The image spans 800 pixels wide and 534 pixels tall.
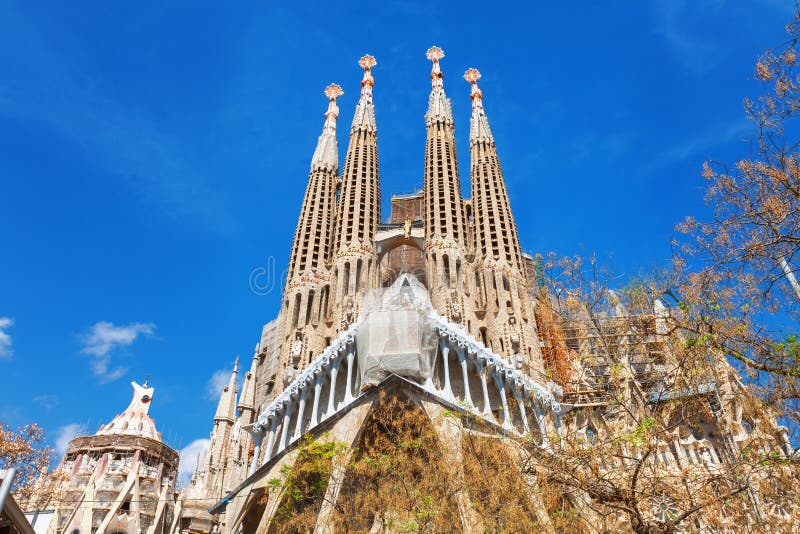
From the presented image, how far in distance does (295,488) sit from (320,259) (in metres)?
18.7

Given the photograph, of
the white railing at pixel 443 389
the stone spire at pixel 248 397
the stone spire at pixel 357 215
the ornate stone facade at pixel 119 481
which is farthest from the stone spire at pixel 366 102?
the ornate stone facade at pixel 119 481

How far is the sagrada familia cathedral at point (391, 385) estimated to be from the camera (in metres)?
14.8

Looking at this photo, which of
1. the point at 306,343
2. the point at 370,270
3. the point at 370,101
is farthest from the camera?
the point at 370,101

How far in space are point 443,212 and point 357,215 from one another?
5.43m

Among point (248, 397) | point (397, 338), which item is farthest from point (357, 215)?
point (397, 338)

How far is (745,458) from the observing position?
28.0 feet

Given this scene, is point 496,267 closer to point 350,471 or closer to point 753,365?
point 350,471

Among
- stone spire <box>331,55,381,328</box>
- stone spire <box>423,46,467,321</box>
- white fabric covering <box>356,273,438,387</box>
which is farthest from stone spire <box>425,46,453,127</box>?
white fabric covering <box>356,273,438,387</box>

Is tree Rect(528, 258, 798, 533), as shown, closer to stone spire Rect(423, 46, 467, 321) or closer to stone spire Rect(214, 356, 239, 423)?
stone spire Rect(423, 46, 467, 321)

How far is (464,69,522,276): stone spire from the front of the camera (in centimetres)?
3181

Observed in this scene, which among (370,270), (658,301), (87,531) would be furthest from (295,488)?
(87,531)

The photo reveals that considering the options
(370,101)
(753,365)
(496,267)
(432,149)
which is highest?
(370,101)

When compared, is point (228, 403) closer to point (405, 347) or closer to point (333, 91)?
point (405, 347)

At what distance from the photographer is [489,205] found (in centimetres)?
3441
